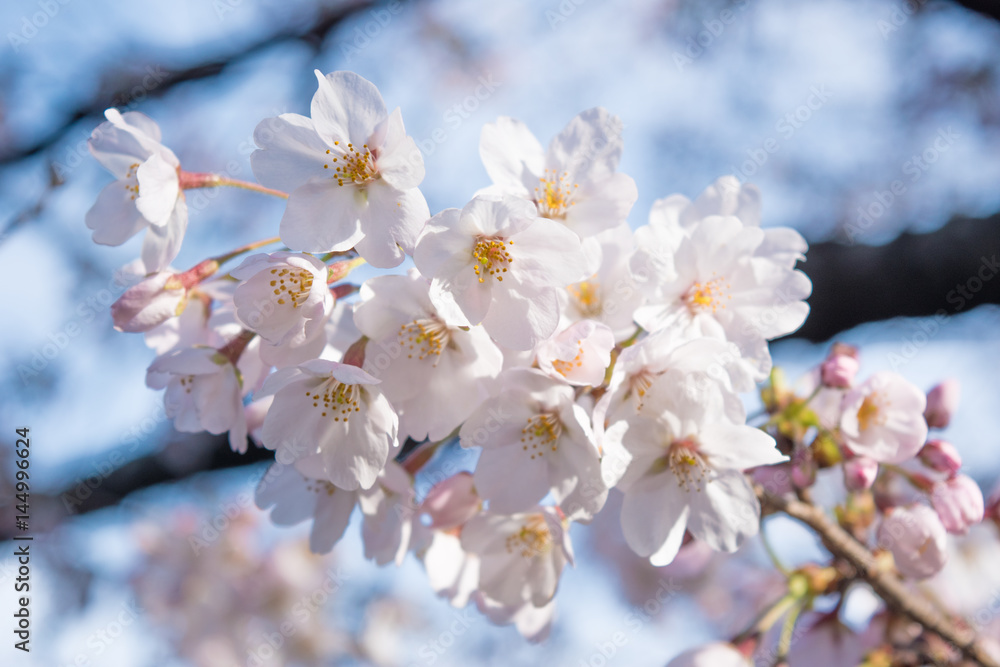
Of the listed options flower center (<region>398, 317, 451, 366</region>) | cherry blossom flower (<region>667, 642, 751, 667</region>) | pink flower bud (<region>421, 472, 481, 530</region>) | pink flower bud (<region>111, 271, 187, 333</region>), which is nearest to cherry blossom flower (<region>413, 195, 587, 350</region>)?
flower center (<region>398, 317, 451, 366</region>)

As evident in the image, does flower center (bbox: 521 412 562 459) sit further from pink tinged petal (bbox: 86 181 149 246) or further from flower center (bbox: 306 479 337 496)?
pink tinged petal (bbox: 86 181 149 246)

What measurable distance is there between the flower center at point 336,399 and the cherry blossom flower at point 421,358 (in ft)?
0.22

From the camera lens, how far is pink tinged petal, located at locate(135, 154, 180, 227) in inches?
47.6

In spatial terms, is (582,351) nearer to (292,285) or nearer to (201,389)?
(292,285)

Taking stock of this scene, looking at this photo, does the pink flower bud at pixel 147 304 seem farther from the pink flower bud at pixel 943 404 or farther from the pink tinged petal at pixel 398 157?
the pink flower bud at pixel 943 404

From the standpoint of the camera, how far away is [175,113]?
19.4 ft

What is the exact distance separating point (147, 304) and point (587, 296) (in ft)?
2.92

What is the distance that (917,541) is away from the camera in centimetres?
142

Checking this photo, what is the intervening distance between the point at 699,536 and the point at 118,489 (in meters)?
2.63

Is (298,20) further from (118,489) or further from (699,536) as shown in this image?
(699,536)

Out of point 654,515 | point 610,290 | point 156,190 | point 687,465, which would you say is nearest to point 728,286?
point 610,290

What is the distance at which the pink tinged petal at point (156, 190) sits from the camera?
1.21 m

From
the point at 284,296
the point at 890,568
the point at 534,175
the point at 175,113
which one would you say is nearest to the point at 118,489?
the point at 284,296

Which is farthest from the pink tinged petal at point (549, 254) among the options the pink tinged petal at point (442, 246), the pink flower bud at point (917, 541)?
the pink flower bud at point (917, 541)
